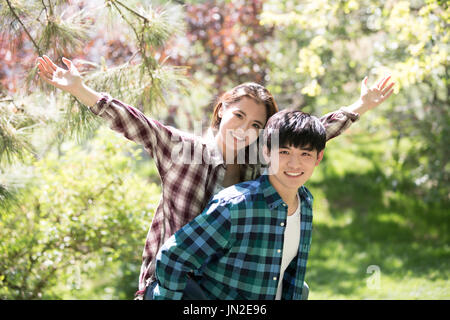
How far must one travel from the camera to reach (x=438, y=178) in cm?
455

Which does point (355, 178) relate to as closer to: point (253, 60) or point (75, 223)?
point (253, 60)

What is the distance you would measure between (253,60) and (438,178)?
7.35 ft

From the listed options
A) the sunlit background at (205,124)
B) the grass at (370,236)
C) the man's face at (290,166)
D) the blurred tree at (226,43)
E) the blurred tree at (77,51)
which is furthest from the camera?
the blurred tree at (226,43)

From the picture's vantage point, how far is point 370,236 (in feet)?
16.2

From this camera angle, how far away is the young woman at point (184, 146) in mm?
1695

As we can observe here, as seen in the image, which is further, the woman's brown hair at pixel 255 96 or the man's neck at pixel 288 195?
the woman's brown hair at pixel 255 96

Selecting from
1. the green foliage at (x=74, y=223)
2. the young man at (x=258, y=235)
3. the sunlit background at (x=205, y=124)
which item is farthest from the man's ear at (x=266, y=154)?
the green foliage at (x=74, y=223)

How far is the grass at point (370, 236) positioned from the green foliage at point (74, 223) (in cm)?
163

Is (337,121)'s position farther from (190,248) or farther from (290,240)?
(190,248)

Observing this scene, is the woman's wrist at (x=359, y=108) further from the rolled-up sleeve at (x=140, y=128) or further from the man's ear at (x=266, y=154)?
the rolled-up sleeve at (x=140, y=128)

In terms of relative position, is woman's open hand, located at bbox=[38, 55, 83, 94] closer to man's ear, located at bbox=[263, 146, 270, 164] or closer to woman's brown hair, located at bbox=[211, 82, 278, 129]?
woman's brown hair, located at bbox=[211, 82, 278, 129]

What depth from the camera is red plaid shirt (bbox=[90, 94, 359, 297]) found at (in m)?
1.73

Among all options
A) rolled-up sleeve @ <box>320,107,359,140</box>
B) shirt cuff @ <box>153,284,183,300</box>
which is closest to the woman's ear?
rolled-up sleeve @ <box>320,107,359,140</box>
